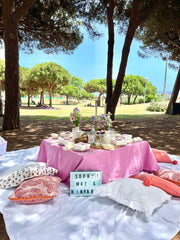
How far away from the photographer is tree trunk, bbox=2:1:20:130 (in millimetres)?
4570

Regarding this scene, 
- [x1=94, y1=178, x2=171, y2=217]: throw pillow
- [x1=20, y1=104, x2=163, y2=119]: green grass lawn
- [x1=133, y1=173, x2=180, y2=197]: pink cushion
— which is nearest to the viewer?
[x1=94, y1=178, x2=171, y2=217]: throw pillow

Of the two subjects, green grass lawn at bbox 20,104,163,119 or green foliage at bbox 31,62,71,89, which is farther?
green foliage at bbox 31,62,71,89

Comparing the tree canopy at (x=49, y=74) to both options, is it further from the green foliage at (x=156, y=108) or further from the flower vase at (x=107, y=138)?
the flower vase at (x=107, y=138)

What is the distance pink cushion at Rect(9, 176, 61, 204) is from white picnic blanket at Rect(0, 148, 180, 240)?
5 cm

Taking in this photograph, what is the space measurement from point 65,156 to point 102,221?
75cm

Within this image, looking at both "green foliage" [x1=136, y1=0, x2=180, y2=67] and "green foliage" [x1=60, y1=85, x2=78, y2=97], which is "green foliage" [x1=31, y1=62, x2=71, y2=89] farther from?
"green foliage" [x1=60, y1=85, x2=78, y2=97]

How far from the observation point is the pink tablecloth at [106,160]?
6.13 feet

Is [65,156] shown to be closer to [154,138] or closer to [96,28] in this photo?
[154,138]

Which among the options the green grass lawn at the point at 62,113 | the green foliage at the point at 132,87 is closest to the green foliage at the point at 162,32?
the green grass lawn at the point at 62,113

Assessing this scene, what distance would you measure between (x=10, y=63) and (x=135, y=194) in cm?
425

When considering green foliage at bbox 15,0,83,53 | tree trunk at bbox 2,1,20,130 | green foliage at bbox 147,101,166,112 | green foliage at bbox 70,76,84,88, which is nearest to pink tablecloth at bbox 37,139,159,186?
tree trunk at bbox 2,1,20,130

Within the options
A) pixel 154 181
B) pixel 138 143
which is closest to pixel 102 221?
pixel 154 181

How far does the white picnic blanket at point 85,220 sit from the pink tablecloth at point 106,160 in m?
0.29

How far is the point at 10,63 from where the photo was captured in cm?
463
